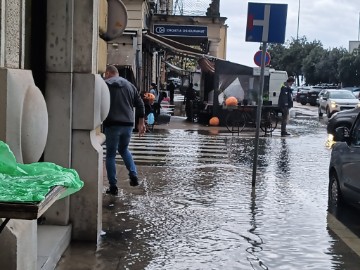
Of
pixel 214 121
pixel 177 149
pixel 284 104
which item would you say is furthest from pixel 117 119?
pixel 214 121

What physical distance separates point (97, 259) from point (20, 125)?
202cm

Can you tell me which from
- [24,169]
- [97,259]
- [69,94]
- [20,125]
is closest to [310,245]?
[97,259]

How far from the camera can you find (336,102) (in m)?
30.5

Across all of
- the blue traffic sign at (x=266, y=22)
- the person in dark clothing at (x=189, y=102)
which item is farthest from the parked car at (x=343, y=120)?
the blue traffic sign at (x=266, y=22)

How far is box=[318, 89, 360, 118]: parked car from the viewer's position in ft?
99.2

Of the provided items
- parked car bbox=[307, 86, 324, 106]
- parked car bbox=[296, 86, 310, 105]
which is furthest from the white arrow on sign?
parked car bbox=[296, 86, 310, 105]

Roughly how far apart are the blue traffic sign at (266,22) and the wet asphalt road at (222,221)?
248 centimetres

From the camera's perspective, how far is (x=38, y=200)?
8.56 ft

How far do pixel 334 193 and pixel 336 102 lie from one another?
75.5 feet

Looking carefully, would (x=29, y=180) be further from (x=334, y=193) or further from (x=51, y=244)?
(x=334, y=193)

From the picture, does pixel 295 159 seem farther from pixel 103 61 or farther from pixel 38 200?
pixel 38 200

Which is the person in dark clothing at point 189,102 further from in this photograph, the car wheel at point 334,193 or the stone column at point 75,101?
the stone column at point 75,101

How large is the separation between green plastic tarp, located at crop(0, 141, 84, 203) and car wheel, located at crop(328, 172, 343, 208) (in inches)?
227

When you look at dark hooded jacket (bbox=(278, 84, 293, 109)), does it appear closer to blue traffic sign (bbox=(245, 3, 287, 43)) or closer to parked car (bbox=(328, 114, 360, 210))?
blue traffic sign (bbox=(245, 3, 287, 43))
